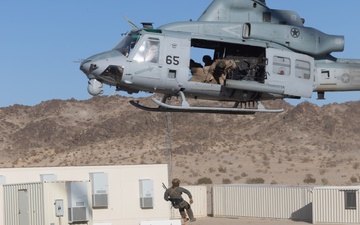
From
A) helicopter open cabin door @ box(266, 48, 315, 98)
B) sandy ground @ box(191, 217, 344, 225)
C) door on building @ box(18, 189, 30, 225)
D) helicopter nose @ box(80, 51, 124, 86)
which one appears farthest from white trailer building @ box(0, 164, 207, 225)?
helicopter open cabin door @ box(266, 48, 315, 98)

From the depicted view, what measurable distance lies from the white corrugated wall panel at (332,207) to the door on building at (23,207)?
22.4 m

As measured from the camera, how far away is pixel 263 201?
62.9 metres

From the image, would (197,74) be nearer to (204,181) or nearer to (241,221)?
(241,221)

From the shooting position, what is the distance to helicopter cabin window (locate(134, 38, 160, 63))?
91.0 feet

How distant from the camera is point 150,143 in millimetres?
112500

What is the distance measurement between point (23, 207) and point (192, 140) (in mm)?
74121

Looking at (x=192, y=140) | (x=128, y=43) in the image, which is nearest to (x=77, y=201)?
(x=128, y=43)

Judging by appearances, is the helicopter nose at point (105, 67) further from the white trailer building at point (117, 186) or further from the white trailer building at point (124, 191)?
the white trailer building at point (124, 191)

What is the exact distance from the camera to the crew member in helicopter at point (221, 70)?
92.6ft

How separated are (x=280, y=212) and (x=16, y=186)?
25.1 metres

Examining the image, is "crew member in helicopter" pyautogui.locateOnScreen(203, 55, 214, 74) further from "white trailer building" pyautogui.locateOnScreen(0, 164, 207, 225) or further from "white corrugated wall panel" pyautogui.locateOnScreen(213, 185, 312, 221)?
"white corrugated wall panel" pyautogui.locateOnScreen(213, 185, 312, 221)

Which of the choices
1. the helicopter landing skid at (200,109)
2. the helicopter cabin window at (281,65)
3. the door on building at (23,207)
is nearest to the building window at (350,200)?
the door on building at (23,207)

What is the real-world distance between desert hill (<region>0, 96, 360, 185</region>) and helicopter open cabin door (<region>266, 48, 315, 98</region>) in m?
60.8

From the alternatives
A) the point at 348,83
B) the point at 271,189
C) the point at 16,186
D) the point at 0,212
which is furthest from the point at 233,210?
the point at 348,83
